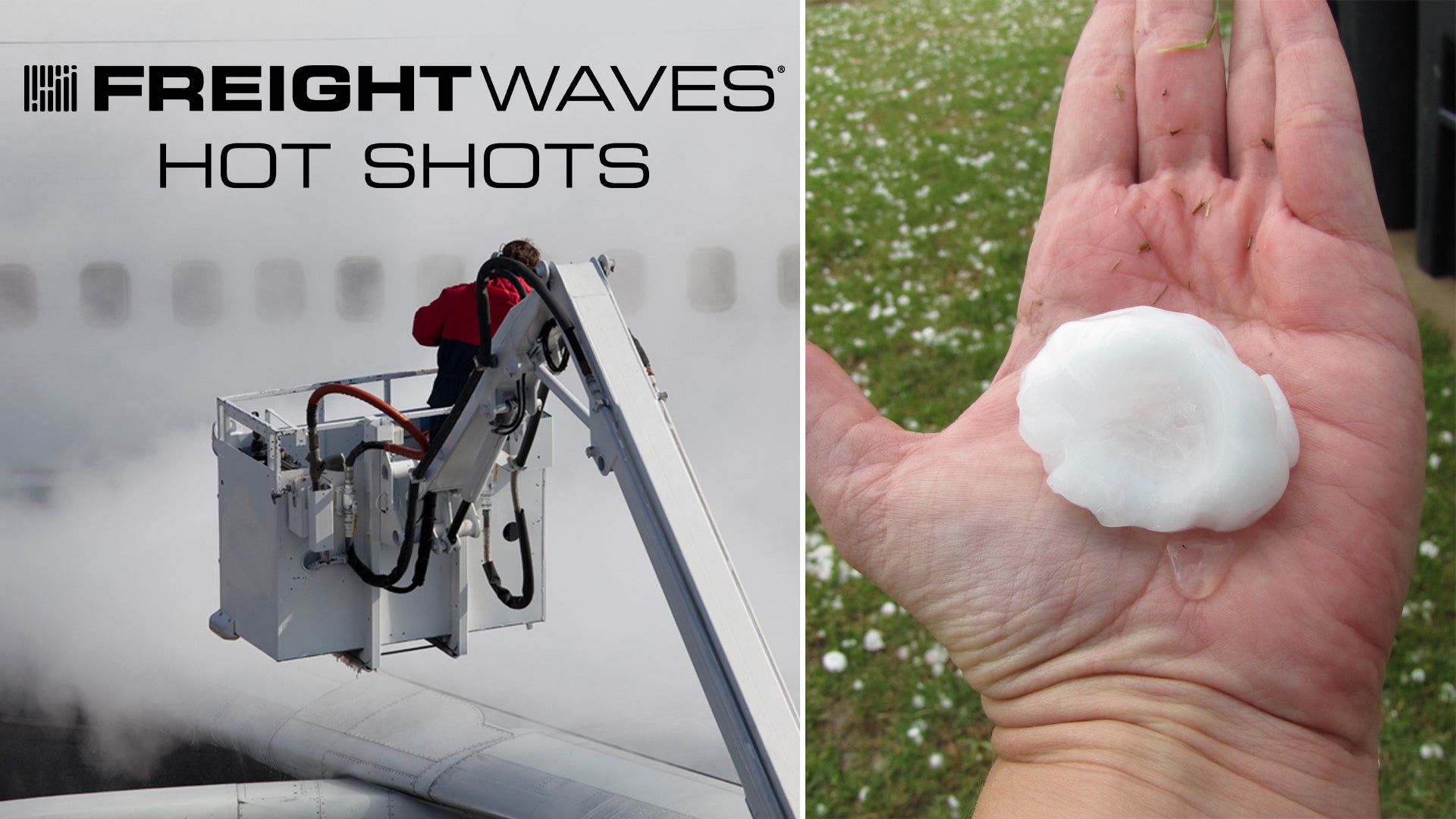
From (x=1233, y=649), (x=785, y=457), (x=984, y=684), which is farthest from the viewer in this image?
(x=785, y=457)

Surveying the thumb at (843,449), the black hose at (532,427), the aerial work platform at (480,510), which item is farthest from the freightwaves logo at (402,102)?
the thumb at (843,449)

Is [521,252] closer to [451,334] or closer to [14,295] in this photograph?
[451,334]

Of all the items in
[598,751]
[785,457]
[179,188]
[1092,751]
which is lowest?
[598,751]

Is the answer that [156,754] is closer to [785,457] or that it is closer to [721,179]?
[785,457]

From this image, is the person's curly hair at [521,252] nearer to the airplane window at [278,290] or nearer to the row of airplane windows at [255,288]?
the row of airplane windows at [255,288]

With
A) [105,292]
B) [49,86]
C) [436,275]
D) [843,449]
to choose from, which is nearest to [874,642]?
[843,449]

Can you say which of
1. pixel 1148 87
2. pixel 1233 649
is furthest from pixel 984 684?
pixel 1148 87
